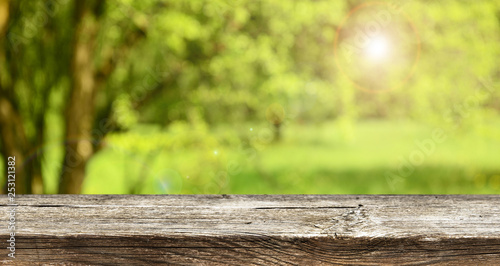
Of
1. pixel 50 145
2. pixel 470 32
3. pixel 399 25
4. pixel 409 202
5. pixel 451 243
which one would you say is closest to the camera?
pixel 451 243

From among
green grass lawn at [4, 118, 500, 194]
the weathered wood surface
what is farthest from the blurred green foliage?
the weathered wood surface

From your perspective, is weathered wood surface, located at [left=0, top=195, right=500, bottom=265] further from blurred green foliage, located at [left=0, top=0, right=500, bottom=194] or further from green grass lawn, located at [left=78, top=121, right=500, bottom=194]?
blurred green foliage, located at [left=0, top=0, right=500, bottom=194]

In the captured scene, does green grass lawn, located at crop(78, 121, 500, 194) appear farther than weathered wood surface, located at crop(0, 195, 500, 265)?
Yes

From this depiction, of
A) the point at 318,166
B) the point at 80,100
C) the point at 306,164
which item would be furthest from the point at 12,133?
the point at 318,166

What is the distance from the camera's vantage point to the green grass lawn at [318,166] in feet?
19.5

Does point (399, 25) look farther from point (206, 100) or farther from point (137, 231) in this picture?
point (137, 231)

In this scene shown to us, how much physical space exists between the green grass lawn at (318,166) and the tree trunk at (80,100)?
888mm

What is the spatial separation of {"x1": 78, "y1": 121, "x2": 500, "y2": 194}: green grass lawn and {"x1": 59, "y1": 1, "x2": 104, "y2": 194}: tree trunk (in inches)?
35.0

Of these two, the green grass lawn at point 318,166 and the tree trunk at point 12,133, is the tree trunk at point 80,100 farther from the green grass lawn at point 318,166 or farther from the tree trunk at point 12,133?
the green grass lawn at point 318,166

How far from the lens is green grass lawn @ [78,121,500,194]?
5945mm

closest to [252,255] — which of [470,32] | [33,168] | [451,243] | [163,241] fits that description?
[163,241]

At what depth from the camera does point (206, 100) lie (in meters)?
5.43

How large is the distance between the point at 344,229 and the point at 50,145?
5231mm

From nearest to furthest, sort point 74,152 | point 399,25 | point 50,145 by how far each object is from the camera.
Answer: point 74,152
point 50,145
point 399,25
